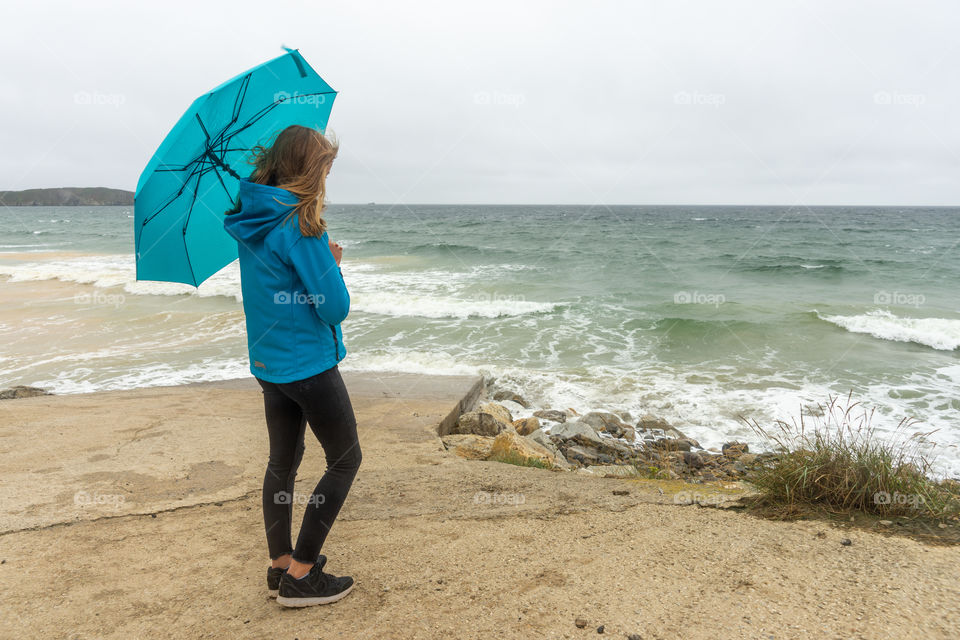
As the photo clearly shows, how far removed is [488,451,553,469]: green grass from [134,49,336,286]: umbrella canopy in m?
2.92

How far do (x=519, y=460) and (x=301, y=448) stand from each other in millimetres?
2779

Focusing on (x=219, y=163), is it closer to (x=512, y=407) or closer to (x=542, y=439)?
(x=542, y=439)

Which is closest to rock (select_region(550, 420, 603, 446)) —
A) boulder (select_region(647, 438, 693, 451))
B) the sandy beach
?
boulder (select_region(647, 438, 693, 451))

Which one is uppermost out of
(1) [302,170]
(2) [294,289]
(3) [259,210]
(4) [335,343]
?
(1) [302,170]

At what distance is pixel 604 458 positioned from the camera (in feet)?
19.9

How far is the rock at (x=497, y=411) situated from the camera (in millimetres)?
6445

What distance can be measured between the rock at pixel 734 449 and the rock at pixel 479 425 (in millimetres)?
2548

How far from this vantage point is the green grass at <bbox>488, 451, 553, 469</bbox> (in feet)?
15.6

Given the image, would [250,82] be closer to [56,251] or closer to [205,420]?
[205,420]

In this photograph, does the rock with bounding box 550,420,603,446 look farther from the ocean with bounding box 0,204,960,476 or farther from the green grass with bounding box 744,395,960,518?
the green grass with bounding box 744,395,960,518

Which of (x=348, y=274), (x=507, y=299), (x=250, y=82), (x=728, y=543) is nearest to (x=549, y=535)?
(x=728, y=543)

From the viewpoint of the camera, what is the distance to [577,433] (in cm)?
646

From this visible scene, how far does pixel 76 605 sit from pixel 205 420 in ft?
10.5

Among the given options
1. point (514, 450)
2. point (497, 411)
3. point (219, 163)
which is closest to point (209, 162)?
point (219, 163)
